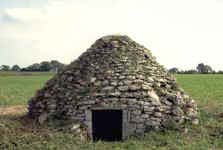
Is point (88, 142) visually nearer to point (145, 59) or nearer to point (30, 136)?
point (30, 136)

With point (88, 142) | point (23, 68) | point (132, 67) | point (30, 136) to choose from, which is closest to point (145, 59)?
point (132, 67)

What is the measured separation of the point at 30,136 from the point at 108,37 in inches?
183

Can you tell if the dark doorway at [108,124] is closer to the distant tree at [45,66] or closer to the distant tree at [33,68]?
the distant tree at [33,68]

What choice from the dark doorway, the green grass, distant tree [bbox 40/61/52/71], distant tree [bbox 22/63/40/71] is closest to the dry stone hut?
the dark doorway

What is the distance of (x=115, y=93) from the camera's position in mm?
13227

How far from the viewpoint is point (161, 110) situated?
13.2 m

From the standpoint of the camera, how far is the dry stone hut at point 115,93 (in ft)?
43.1

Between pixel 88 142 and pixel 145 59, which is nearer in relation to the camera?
pixel 88 142

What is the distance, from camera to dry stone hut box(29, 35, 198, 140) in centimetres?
1315

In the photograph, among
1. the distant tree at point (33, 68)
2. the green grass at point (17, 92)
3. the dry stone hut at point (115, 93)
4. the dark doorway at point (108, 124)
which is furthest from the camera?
the distant tree at point (33, 68)

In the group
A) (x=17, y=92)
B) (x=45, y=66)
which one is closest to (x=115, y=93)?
(x=17, y=92)

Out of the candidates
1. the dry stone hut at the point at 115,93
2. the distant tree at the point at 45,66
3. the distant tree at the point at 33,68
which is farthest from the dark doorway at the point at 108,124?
the distant tree at the point at 45,66

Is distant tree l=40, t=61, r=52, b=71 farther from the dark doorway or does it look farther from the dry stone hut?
the dry stone hut

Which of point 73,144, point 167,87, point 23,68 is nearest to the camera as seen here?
point 73,144
